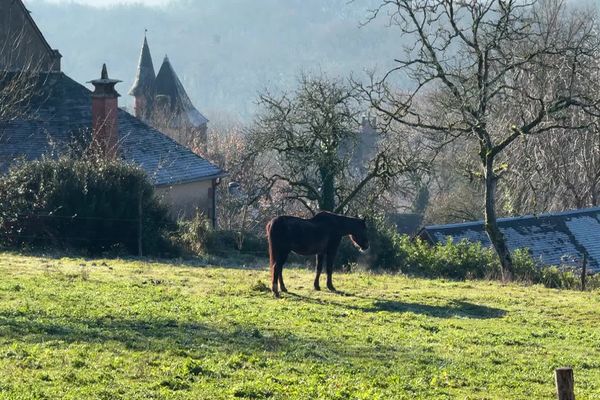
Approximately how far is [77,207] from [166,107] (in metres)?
60.4

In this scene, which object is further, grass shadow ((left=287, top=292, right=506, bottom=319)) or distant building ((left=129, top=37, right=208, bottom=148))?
distant building ((left=129, top=37, right=208, bottom=148))

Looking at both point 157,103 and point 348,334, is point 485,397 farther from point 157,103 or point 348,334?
point 157,103

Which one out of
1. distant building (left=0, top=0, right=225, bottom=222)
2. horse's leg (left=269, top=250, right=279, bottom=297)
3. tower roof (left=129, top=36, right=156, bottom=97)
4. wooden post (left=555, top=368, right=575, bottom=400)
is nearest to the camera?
wooden post (left=555, top=368, right=575, bottom=400)

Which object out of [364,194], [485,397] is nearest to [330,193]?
[364,194]

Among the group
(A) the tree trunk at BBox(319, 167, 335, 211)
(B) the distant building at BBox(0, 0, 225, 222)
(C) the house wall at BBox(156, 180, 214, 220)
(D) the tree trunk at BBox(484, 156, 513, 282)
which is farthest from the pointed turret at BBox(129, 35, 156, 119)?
(D) the tree trunk at BBox(484, 156, 513, 282)

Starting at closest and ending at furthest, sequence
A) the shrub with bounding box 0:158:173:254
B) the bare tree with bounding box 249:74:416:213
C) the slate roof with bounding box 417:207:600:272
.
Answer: the shrub with bounding box 0:158:173:254 < the bare tree with bounding box 249:74:416:213 < the slate roof with bounding box 417:207:600:272

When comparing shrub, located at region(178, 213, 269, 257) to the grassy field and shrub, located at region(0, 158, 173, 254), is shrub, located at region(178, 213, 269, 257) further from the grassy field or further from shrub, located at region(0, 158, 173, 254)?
the grassy field

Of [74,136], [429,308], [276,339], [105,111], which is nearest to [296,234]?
[429,308]

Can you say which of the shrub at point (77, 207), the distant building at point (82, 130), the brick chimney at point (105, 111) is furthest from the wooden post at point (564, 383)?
the brick chimney at point (105, 111)

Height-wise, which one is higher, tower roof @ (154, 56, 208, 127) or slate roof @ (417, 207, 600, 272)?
tower roof @ (154, 56, 208, 127)

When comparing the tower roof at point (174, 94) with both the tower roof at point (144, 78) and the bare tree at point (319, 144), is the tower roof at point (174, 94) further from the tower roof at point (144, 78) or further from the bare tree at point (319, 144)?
the bare tree at point (319, 144)

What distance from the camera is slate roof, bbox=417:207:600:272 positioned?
41656 mm

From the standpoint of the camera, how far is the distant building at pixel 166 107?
276 feet

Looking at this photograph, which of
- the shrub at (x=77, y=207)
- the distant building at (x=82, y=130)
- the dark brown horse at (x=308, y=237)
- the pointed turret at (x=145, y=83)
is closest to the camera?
the dark brown horse at (x=308, y=237)
